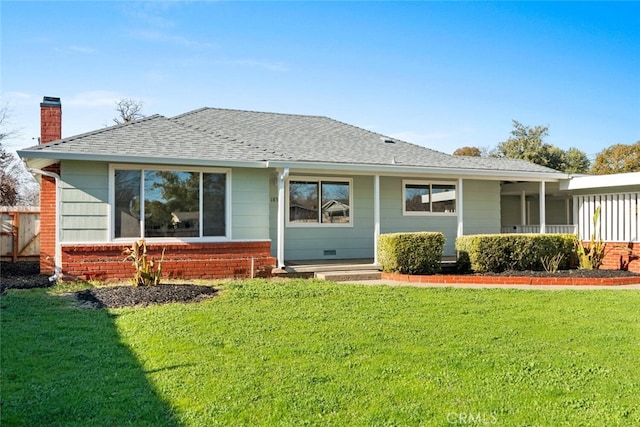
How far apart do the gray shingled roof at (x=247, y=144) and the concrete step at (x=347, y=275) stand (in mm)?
2785

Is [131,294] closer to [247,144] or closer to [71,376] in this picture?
[71,376]

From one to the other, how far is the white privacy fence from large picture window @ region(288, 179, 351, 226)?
6826mm

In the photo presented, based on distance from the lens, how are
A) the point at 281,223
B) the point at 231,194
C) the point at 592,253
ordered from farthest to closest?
the point at 592,253, the point at 281,223, the point at 231,194

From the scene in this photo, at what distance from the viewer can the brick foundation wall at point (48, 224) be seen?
449 inches

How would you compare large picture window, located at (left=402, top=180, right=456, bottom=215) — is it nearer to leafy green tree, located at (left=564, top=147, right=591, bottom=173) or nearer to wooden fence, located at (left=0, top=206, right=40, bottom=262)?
wooden fence, located at (left=0, top=206, right=40, bottom=262)

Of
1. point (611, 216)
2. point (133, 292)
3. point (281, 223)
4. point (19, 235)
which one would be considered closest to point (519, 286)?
point (611, 216)

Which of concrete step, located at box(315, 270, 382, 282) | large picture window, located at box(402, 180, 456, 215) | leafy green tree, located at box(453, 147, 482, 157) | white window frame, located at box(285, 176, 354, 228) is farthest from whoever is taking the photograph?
leafy green tree, located at box(453, 147, 482, 157)

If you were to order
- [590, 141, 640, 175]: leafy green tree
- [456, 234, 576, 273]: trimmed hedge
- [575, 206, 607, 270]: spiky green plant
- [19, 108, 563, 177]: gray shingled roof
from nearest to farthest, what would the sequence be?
[19, 108, 563, 177]: gray shingled roof < [456, 234, 576, 273]: trimmed hedge < [575, 206, 607, 270]: spiky green plant < [590, 141, 640, 175]: leafy green tree

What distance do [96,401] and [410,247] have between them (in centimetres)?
849

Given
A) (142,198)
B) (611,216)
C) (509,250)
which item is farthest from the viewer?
(611,216)

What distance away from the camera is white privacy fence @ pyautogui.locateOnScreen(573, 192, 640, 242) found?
12.6 metres

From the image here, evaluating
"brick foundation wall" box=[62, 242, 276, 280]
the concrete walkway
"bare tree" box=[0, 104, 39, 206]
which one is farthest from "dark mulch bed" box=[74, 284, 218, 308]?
"bare tree" box=[0, 104, 39, 206]

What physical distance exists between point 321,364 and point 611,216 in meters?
11.7

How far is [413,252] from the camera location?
11.3 m
